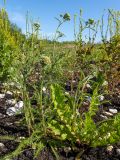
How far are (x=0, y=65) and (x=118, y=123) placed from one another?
204 centimetres

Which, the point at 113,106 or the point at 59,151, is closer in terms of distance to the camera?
the point at 59,151

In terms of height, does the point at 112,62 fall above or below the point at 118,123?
above

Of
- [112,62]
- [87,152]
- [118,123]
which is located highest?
[112,62]

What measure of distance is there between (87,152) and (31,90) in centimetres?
168

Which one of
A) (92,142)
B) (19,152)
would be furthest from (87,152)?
(19,152)

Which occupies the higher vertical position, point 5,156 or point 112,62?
point 112,62

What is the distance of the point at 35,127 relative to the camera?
11.2ft

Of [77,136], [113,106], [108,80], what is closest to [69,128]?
[77,136]

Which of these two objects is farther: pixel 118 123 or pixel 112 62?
pixel 112 62

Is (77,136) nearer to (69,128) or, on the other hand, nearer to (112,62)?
(69,128)

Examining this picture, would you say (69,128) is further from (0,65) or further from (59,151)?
(0,65)

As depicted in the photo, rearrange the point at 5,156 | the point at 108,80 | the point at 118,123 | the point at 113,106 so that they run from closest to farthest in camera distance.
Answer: the point at 5,156
the point at 118,123
the point at 113,106
the point at 108,80

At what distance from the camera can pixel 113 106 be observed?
184 inches

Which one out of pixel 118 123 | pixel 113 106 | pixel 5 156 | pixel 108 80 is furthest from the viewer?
pixel 108 80
